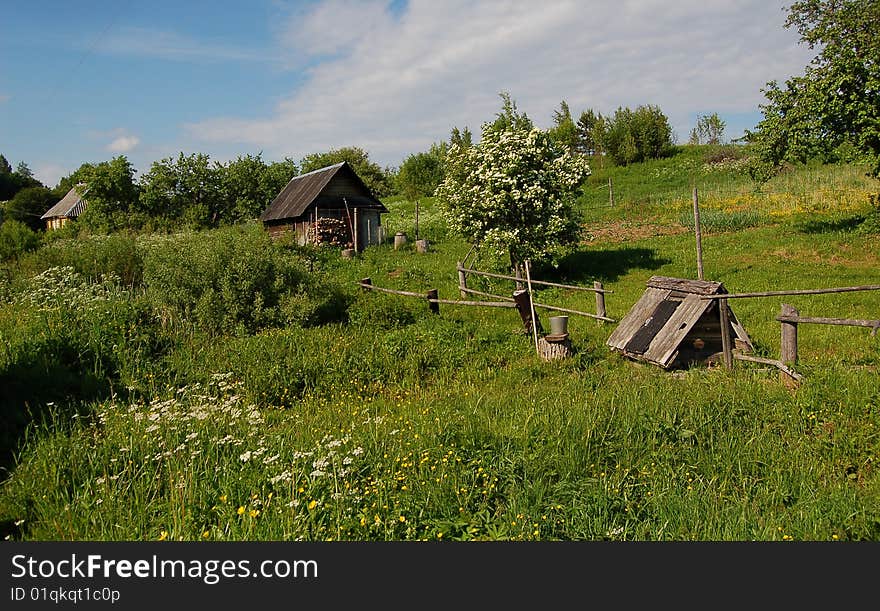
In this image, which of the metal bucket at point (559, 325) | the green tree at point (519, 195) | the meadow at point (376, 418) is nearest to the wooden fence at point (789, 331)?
the meadow at point (376, 418)

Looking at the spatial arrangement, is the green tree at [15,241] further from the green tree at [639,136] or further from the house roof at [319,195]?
the green tree at [639,136]

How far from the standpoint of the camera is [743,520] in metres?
4.07

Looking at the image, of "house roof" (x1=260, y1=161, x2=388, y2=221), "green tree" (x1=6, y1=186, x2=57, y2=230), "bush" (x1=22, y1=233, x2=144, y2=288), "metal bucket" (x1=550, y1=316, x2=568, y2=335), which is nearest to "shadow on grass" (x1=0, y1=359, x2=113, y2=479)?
"bush" (x1=22, y1=233, x2=144, y2=288)

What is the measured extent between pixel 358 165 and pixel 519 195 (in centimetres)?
5083

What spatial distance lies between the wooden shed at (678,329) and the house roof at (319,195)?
57.3 ft

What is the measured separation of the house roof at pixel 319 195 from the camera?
2480 cm

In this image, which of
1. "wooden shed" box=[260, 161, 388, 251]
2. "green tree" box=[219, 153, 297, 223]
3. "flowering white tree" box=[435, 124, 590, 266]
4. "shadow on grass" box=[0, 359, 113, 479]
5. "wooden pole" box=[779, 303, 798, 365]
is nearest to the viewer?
"shadow on grass" box=[0, 359, 113, 479]

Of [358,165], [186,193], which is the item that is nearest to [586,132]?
[358,165]

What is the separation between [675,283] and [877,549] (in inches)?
258

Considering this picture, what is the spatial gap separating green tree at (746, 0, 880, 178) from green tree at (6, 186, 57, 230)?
60610 millimetres

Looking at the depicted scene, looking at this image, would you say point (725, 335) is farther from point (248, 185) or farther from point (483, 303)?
point (248, 185)

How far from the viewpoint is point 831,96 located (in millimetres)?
18516

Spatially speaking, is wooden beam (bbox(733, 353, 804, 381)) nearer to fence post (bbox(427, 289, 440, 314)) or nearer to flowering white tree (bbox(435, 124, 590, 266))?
fence post (bbox(427, 289, 440, 314))

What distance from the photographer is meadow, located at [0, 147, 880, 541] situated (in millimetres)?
4293
